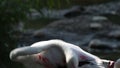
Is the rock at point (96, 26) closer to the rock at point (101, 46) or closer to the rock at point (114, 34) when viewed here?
the rock at point (114, 34)

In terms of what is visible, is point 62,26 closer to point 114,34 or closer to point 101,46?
point 114,34

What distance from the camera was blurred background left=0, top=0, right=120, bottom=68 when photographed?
5.10 m

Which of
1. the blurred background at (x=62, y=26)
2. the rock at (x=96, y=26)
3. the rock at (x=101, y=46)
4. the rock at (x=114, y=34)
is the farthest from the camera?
the rock at (x=96, y=26)

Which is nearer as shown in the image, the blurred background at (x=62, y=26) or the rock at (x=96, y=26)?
the blurred background at (x=62, y=26)

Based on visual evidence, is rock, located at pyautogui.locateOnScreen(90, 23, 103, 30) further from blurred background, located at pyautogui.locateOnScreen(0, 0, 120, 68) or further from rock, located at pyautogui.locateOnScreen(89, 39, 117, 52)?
rock, located at pyautogui.locateOnScreen(89, 39, 117, 52)

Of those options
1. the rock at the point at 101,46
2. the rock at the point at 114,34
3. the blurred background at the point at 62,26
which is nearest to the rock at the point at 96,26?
the blurred background at the point at 62,26

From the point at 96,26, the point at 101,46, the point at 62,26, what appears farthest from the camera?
the point at 62,26

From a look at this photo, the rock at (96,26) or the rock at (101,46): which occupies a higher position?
the rock at (101,46)

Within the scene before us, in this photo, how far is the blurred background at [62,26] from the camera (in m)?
5.10

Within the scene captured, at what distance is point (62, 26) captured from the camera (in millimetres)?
12695

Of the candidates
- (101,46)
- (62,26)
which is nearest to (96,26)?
(62,26)


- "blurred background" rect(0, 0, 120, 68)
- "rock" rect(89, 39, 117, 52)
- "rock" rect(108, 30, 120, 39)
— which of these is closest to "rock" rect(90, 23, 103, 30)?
"blurred background" rect(0, 0, 120, 68)

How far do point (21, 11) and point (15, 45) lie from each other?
0.56m

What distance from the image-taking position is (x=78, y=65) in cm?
199
